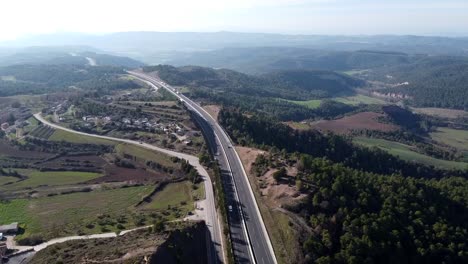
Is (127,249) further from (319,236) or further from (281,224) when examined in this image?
(319,236)

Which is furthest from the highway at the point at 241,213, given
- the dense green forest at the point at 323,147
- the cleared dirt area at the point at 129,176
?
the cleared dirt area at the point at 129,176

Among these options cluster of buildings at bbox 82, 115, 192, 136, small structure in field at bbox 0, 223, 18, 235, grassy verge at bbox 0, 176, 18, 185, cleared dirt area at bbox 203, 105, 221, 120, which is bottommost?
grassy verge at bbox 0, 176, 18, 185

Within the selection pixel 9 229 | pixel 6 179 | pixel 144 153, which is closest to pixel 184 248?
pixel 9 229

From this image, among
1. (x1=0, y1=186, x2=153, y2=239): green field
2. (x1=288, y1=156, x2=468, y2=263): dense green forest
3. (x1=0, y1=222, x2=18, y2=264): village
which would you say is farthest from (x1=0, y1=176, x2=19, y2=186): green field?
(x1=288, y1=156, x2=468, y2=263): dense green forest

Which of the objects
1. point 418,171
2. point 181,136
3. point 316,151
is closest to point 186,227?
point 181,136

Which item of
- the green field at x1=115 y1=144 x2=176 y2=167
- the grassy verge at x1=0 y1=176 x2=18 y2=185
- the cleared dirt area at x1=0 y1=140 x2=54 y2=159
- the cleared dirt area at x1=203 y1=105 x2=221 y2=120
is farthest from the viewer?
the cleared dirt area at x1=203 y1=105 x2=221 y2=120

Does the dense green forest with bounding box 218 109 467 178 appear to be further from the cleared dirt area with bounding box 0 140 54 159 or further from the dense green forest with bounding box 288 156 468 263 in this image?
the cleared dirt area with bounding box 0 140 54 159

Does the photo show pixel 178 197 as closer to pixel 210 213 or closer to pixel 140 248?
pixel 210 213
